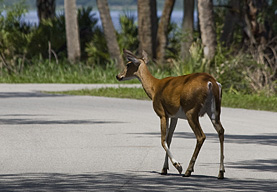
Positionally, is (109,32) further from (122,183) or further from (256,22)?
(122,183)

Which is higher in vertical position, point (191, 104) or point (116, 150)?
point (191, 104)

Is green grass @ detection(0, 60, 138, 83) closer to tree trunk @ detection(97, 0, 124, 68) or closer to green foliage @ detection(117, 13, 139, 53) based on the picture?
tree trunk @ detection(97, 0, 124, 68)

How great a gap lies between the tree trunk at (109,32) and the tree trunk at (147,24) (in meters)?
1.13

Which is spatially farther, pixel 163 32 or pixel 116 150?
pixel 163 32

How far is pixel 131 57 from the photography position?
10539mm

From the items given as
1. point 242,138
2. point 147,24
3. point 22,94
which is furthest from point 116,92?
point 242,138

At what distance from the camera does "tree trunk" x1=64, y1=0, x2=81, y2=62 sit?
108ft

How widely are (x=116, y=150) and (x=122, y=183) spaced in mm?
3157

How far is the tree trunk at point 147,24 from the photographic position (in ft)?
106

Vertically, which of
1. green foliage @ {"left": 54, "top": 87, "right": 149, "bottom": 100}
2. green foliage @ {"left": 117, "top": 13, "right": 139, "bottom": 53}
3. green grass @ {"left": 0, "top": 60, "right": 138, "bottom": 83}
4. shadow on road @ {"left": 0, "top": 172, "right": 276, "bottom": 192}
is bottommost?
green grass @ {"left": 0, "top": 60, "right": 138, "bottom": 83}

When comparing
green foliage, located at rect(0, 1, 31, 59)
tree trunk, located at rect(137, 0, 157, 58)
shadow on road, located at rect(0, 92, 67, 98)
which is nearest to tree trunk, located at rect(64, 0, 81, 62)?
green foliage, located at rect(0, 1, 31, 59)

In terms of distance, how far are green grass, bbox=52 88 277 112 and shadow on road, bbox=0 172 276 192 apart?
10.5 meters

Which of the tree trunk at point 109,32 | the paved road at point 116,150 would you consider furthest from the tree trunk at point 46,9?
the paved road at point 116,150

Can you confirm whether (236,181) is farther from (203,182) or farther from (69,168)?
(69,168)
